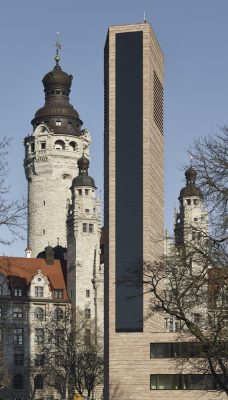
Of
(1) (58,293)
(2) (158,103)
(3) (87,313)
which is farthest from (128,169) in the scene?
(1) (58,293)

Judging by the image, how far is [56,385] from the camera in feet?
400

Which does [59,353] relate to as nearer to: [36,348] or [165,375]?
[36,348]

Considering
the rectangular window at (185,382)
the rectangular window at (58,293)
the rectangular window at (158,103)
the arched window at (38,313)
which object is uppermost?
the rectangular window at (158,103)

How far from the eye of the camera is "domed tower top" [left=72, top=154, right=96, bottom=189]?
142875 millimetres

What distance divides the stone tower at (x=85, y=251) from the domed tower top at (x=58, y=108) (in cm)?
2100

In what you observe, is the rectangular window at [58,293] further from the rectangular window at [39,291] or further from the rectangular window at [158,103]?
the rectangular window at [158,103]

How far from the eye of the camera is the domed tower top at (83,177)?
14288cm

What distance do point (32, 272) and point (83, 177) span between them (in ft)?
56.6

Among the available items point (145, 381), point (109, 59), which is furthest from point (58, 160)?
point (145, 381)

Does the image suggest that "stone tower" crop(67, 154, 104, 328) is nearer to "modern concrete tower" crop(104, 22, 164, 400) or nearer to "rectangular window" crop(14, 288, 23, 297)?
"rectangular window" crop(14, 288, 23, 297)

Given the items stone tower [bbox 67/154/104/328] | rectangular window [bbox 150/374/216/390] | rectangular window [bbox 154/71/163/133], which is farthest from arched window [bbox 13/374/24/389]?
rectangular window [bbox 154/71/163/133]

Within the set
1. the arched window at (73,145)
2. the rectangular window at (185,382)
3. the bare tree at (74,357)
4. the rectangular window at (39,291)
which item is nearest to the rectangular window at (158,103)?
the bare tree at (74,357)

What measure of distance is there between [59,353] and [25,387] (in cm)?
1834

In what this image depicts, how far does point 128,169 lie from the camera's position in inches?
Result: 4173
